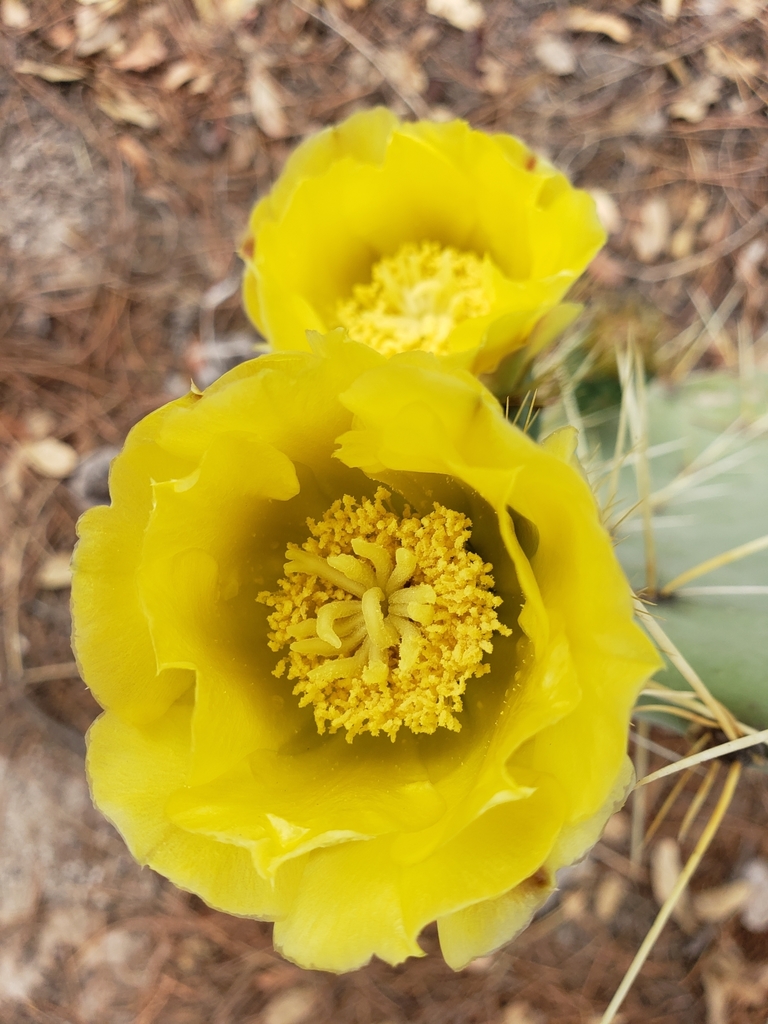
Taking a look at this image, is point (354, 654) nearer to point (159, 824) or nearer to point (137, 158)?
point (159, 824)

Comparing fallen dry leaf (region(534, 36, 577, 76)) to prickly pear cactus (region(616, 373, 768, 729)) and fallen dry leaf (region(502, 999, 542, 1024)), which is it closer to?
prickly pear cactus (region(616, 373, 768, 729))

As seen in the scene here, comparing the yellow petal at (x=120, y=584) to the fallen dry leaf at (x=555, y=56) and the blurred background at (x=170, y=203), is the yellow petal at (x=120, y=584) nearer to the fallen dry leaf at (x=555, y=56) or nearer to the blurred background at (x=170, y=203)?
the blurred background at (x=170, y=203)

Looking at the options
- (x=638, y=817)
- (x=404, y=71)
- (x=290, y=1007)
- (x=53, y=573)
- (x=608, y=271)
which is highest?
(x=404, y=71)

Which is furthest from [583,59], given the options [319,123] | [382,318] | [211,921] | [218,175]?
[211,921]

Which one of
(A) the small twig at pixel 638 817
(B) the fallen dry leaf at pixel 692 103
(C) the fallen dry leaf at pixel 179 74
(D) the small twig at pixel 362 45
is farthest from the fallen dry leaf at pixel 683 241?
(C) the fallen dry leaf at pixel 179 74

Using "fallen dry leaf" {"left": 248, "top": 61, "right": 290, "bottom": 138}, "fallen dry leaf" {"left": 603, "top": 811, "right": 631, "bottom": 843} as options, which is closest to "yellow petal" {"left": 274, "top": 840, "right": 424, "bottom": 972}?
"fallen dry leaf" {"left": 603, "top": 811, "right": 631, "bottom": 843}

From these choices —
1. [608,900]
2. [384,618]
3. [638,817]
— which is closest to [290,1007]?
[608,900]
